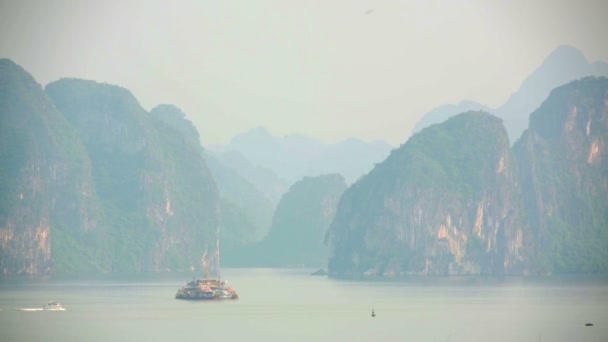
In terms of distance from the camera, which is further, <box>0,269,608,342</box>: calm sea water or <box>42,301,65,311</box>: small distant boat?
<box>42,301,65,311</box>: small distant boat

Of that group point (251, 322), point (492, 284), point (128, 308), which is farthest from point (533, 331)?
point (492, 284)

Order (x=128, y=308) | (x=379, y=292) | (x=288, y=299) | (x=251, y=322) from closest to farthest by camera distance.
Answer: (x=251, y=322) < (x=128, y=308) < (x=288, y=299) < (x=379, y=292)

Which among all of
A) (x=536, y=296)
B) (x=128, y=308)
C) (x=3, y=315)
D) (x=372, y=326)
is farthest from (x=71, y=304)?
(x=536, y=296)

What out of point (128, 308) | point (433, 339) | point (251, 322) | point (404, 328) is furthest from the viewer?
point (128, 308)

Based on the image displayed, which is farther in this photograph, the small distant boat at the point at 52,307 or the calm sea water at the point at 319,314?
the small distant boat at the point at 52,307

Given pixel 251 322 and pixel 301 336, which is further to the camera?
pixel 251 322

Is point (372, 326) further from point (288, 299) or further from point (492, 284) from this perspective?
point (492, 284)

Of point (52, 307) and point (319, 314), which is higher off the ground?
point (52, 307)

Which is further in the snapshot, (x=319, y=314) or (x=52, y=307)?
(x=52, y=307)
